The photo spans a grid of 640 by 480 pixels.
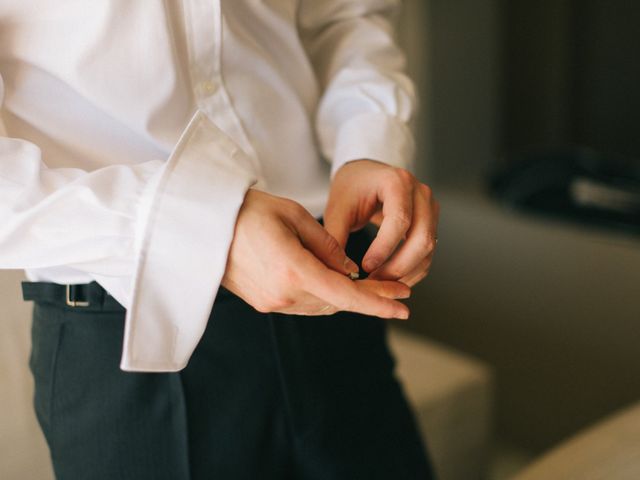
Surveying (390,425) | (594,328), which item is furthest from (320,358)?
(594,328)

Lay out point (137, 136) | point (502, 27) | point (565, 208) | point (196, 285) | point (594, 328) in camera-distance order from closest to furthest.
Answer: point (196, 285) < point (137, 136) < point (594, 328) < point (565, 208) < point (502, 27)

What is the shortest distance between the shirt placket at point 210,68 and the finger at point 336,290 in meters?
0.18

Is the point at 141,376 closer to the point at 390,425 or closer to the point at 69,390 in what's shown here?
the point at 69,390

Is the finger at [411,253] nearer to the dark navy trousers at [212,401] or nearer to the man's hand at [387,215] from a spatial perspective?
the man's hand at [387,215]

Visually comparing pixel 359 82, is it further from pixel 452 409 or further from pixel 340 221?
pixel 452 409

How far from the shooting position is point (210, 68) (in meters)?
0.56

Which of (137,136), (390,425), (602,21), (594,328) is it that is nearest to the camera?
(137,136)

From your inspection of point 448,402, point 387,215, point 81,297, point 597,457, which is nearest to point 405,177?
point 387,215

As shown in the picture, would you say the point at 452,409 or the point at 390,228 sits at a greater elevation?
the point at 390,228

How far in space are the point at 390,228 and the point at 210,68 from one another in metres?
0.20

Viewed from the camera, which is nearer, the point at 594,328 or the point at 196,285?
the point at 196,285

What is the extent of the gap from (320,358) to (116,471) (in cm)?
19

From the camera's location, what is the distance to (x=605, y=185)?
1.61 meters

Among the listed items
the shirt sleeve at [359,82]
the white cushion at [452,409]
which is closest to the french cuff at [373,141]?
the shirt sleeve at [359,82]
